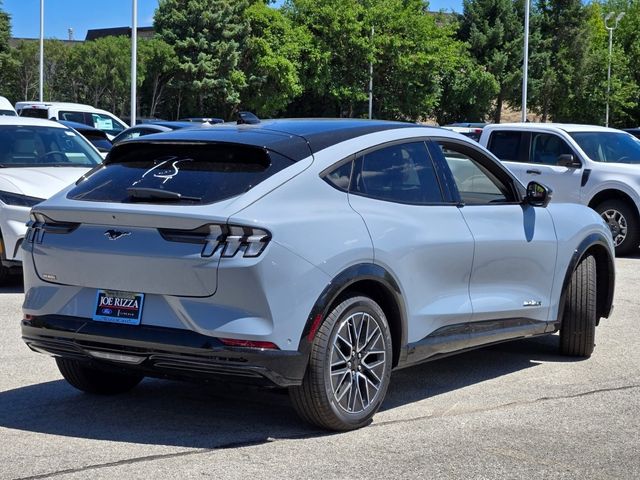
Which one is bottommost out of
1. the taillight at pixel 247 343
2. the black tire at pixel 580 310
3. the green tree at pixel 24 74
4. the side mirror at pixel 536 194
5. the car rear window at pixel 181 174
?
the black tire at pixel 580 310

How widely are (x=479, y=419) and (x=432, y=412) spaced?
31 centimetres

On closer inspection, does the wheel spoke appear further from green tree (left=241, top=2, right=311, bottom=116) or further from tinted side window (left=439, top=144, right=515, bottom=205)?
green tree (left=241, top=2, right=311, bottom=116)

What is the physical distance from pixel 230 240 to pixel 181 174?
646 mm

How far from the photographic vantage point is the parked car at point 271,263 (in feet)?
16.5

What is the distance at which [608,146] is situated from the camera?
15594mm

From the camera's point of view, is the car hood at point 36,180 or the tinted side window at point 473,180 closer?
the tinted side window at point 473,180

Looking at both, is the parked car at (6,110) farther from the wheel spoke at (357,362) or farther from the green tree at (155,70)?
the green tree at (155,70)

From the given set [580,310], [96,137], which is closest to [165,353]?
[580,310]

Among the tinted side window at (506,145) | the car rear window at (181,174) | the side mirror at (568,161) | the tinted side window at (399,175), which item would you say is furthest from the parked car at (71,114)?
the car rear window at (181,174)

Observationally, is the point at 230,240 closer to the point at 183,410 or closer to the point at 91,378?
the point at 183,410

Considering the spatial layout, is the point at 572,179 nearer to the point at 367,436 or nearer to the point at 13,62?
the point at 367,436

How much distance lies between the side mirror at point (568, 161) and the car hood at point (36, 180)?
7.19 m

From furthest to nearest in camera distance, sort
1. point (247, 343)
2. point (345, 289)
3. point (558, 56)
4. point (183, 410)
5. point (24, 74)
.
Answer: point (558, 56) < point (24, 74) < point (183, 410) < point (345, 289) < point (247, 343)

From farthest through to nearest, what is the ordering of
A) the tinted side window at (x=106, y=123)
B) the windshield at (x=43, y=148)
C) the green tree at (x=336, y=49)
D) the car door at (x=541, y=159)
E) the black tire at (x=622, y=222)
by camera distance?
→ the green tree at (x=336, y=49)
the tinted side window at (x=106, y=123)
the car door at (x=541, y=159)
the black tire at (x=622, y=222)
the windshield at (x=43, y=148)
